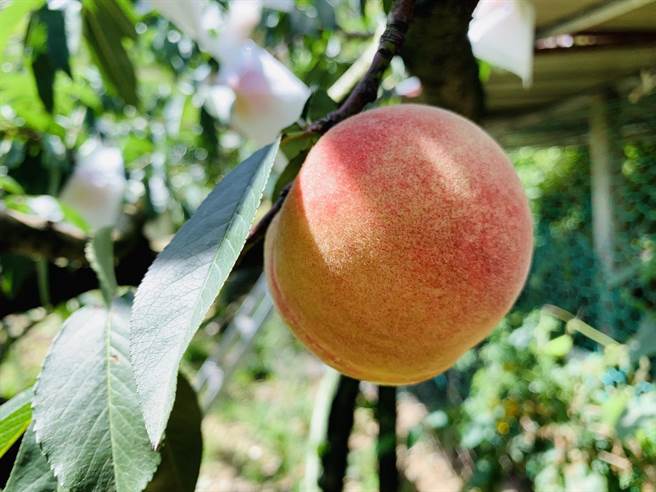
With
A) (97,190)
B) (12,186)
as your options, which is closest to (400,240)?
(97,190)

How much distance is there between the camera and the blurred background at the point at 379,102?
791 mm

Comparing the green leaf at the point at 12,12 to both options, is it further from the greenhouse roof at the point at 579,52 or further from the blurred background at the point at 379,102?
the greenhouse roof at the point at 579,52

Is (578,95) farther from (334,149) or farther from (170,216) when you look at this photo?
(334,149)

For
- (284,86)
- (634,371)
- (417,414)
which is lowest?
(417,414)

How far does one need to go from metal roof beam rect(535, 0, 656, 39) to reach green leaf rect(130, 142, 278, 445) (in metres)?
0.96

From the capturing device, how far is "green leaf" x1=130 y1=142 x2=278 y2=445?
268 mm

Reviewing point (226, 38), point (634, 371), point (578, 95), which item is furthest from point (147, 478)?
point (578, 95)

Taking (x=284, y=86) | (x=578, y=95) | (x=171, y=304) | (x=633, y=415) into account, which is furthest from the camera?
(x=578, y=95)

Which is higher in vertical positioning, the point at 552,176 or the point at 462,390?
the point at 552,176

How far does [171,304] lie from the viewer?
0.96ft

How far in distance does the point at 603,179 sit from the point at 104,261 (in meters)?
1.98

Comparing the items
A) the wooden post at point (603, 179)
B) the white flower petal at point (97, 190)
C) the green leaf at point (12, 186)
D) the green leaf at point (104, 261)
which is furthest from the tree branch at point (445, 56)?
the wooden post at point (603, 179)

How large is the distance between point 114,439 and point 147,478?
0.12 ft

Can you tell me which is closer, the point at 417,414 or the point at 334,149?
the point at 334,149
